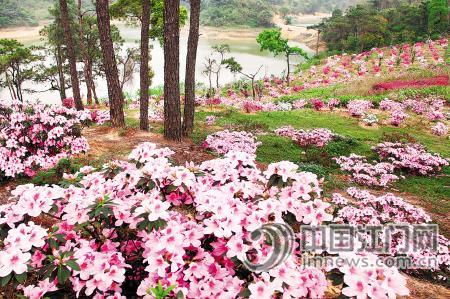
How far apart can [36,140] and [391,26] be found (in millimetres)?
45823

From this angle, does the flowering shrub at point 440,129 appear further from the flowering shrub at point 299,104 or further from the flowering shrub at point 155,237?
the flowering shrub at point 155,237

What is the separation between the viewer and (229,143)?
9.34 meters

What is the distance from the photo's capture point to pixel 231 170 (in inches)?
113

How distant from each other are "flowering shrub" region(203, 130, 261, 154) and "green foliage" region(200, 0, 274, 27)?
3094 inches

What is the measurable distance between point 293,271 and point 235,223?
1.46ft

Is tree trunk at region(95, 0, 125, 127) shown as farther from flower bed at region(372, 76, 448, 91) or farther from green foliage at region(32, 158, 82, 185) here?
flower bed at region(372, 76, 448, 91)

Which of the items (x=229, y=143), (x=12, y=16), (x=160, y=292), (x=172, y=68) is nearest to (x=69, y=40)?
(x=172, y=68)

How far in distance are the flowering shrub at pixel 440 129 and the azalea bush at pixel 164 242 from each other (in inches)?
528

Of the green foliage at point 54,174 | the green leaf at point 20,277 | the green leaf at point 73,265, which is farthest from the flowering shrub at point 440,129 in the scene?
the green leaf at point 20,277

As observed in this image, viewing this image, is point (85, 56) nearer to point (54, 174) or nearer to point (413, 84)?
point (54, 174)

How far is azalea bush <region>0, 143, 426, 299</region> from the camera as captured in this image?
2006mm

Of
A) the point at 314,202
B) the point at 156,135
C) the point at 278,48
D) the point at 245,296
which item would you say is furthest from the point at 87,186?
the point at 278,48

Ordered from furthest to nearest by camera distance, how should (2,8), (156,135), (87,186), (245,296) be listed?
(2,8) < (156,135) < (87,186) < (245,296)

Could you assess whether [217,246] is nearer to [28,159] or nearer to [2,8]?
[28,159]
